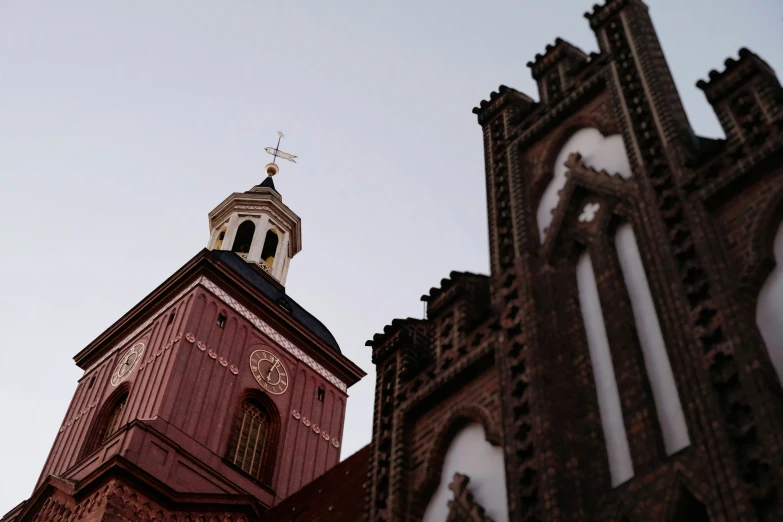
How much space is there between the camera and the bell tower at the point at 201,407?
2216 centimetres

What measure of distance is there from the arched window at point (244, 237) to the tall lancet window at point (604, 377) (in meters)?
26.4

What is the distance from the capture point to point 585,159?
11.9 metres

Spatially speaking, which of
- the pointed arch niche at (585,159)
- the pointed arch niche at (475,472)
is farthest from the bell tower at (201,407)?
the pointed arch niche at (585,159)

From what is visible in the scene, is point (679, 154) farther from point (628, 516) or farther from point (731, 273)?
point (628, 516)

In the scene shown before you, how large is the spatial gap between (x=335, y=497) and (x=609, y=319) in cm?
877

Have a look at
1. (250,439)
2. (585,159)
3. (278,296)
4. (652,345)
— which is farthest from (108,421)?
(652,345)

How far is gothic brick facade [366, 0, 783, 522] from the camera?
8.04m

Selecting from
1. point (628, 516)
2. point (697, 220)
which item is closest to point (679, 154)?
point (697, 220)

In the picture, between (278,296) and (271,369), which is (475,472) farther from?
(278,296)

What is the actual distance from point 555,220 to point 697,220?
224cm

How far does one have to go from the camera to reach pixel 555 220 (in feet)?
38.0

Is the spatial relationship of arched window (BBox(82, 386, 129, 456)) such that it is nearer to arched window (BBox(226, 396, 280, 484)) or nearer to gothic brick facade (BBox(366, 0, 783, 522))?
arched window (BBox(226, 396, 280, 484))

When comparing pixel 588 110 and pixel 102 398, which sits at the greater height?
pixel 102 398

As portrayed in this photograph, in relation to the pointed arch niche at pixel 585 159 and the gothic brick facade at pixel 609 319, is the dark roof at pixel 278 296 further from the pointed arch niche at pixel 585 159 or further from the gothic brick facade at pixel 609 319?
the pointed arch niche at pixel 585 159
